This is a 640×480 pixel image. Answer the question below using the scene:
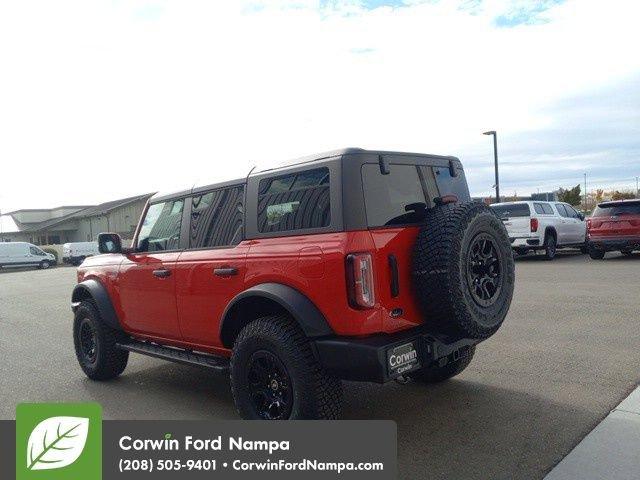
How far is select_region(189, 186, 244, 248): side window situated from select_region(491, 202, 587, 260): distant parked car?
12.1 metres

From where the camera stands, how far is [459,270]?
3758mm

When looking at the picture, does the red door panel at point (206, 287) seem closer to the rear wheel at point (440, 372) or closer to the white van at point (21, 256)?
the rear wheel at point (440, 372)

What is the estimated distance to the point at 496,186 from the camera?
966 inches

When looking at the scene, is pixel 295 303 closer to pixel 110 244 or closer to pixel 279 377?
pixel 279 377

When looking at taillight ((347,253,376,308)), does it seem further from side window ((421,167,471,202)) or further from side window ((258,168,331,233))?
side window ((421,167,471,202))

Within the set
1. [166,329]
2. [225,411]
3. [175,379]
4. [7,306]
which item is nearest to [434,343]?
[225,411]

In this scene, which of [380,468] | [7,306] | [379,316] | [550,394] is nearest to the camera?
[380,468]

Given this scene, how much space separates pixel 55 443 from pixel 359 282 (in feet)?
7.10

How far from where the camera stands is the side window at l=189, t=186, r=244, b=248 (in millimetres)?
4613

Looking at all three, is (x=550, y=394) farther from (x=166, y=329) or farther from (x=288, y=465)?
(x=166, y=329)

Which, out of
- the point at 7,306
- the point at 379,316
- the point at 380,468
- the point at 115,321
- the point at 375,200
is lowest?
the point at 7,306

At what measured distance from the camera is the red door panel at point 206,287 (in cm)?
436

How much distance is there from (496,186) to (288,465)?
2270cm

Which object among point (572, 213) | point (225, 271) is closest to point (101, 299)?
point (225, 271)
